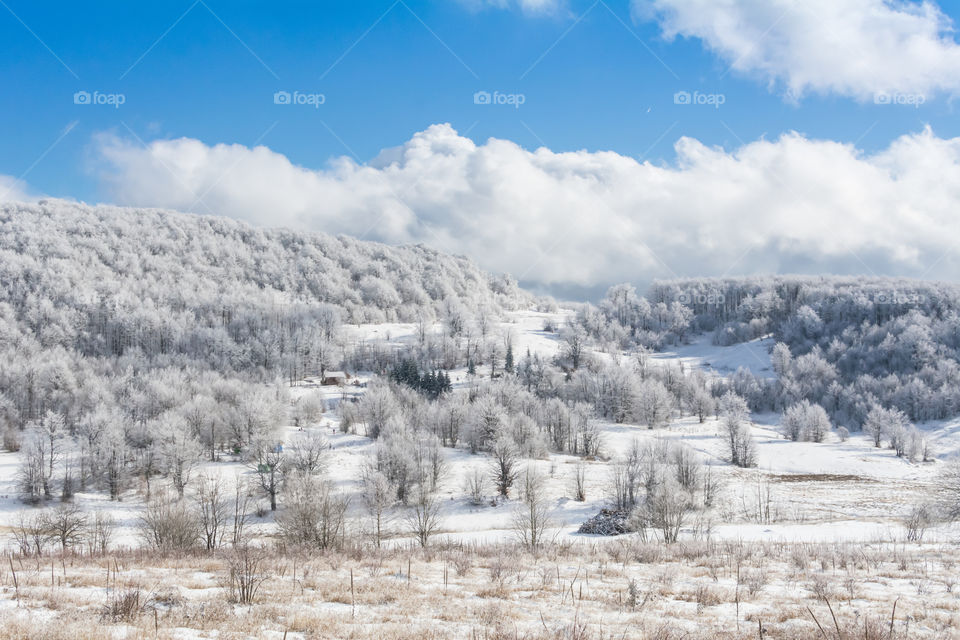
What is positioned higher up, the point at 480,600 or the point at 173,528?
the point at 480,600

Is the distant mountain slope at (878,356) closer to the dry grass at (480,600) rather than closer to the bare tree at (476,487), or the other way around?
the bare tree at (476,487)

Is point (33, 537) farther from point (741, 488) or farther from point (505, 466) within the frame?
point (741, 488)

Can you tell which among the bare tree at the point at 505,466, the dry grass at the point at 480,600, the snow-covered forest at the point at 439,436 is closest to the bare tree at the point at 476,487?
the snow-covered forest at the point at 439,436

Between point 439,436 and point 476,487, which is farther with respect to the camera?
point 439,436

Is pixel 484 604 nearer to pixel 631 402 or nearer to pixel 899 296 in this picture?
pixel 631 402

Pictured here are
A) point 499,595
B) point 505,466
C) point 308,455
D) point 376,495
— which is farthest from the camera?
point 505,466

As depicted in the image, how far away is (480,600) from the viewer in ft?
41.0

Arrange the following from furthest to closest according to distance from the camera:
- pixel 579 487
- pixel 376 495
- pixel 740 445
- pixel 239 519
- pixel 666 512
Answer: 1. pixel 740 445
2. pixel 579 487
3. pixel 376 495
4. pixel 239 519
5. pixel 666 512

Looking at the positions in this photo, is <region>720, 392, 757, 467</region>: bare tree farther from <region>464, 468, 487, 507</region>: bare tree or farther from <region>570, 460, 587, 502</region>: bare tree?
<region>464, 468, 487, 507</region>: bare tree

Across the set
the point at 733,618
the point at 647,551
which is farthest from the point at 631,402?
the point at 733,618

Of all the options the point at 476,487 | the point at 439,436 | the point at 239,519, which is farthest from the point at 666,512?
the point at 439,436

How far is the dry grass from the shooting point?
9500 mm

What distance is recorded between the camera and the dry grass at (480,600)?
9500 mm

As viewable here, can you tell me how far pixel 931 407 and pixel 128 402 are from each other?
18367 cm
